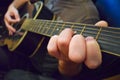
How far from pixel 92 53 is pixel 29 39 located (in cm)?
49

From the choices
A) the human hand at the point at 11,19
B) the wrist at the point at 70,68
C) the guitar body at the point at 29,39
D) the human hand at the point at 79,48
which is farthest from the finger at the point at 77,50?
the human hand at the point at 11,19

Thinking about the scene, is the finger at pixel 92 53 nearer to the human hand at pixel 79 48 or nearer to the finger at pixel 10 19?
the human hand at pixel 79 48

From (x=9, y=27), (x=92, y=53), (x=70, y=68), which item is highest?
(x=92, y=53)

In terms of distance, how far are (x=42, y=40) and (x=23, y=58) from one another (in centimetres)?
26

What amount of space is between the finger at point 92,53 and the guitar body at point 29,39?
1.31 ft

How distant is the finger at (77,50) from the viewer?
0.51 m

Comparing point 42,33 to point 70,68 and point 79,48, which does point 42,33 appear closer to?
point 70,68

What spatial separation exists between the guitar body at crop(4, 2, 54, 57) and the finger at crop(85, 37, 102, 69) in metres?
0.40

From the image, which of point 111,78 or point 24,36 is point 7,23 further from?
point 111,78

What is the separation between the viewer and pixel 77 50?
51cm

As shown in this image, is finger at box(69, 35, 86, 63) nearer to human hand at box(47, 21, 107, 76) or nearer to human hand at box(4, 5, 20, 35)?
human hand at box(47, 21, 107, 76)

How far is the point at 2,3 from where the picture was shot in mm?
1369

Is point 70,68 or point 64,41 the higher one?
point 64,41

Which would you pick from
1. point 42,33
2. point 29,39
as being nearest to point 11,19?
point 29,39
